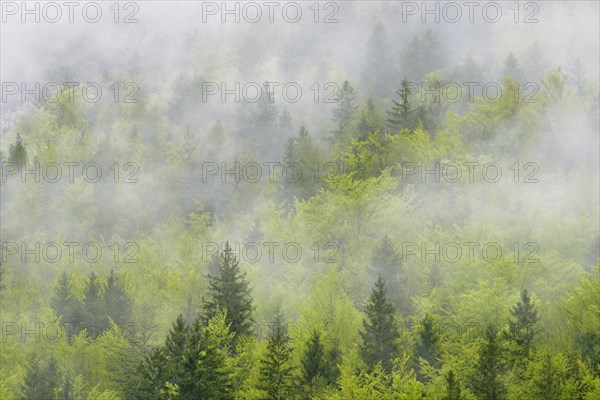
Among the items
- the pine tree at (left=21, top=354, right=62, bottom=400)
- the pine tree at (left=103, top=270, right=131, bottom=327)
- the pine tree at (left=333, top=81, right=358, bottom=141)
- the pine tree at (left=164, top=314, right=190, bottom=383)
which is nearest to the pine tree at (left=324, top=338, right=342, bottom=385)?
the pine tree at (left=164, top=314, right=190, bottom=383)

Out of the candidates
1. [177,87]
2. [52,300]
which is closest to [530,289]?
[52,300]

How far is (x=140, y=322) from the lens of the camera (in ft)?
139

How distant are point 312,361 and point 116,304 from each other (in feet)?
61.3

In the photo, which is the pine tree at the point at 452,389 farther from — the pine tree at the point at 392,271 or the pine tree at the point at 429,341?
the pine tree at the point at 392,271

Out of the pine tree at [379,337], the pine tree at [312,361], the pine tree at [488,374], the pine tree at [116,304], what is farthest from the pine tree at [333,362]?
the pine tree at [116,304]

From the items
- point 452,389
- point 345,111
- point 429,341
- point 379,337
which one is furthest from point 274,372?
point 345,111

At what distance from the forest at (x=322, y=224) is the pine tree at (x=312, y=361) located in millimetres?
101

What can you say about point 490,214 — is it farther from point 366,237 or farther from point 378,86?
point 378,86

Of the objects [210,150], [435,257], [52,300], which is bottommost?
[52,300]

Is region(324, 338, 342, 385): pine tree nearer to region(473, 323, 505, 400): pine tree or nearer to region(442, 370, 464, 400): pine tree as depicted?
region(442, 370, 464, 400): pine tree

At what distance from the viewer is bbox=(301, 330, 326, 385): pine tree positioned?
98.2 ft

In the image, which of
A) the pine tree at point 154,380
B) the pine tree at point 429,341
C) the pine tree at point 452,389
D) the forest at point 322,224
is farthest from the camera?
the pine tree at point 429,341

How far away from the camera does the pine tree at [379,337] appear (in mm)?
31172

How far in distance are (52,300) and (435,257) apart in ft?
86.1
